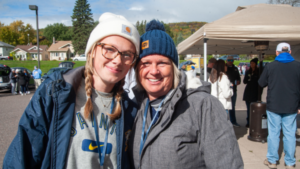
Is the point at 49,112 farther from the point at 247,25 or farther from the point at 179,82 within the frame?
the point at 247,25

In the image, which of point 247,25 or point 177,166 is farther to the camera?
point 247,25

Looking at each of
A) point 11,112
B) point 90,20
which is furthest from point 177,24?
point 11,112

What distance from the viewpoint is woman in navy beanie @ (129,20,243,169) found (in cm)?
135

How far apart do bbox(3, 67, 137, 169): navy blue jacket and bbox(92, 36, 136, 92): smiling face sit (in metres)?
0.22

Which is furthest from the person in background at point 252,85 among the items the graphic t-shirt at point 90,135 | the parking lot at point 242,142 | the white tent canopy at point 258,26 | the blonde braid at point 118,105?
the graphic t-shirt at point 90,135

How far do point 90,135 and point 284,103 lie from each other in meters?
3.48

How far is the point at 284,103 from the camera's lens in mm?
3459

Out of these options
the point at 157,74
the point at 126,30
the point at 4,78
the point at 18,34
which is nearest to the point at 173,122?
the point at 157,74

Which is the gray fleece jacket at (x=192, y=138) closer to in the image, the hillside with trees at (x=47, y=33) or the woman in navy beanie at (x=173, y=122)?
the woman in navy beanie at (x=173, y=122)

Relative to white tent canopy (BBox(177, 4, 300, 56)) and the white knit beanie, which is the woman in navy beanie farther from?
white tent canopy (BBox(177, 4, 300, 56))

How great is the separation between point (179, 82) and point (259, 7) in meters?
4.40

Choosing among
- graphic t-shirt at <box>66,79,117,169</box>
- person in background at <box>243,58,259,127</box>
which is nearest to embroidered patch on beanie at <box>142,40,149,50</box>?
graphic t-shirt at <box>66,79,117,169</box>

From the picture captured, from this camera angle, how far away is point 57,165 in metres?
1.22

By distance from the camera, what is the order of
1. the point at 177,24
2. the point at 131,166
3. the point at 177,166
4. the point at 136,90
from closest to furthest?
the point at 177,166, the point at 131,166, the point at 136,90, the point at 177,24
